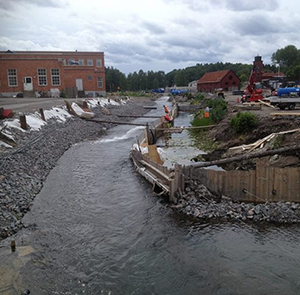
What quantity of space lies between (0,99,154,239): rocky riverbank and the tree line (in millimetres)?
78590

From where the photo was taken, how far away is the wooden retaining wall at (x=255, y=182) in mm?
12328

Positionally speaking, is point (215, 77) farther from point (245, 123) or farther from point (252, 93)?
point (245, 123)

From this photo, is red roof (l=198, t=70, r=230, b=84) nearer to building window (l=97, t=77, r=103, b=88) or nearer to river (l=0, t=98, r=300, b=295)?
building window (l=97, t=77, r=103, b=88)

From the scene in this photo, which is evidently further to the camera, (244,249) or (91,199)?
(91,199)

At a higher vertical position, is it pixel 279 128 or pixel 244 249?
pixel 279 128

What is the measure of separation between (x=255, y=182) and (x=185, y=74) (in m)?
156

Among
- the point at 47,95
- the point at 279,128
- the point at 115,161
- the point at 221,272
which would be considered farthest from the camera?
the point at 47,95

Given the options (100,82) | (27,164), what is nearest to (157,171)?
(27,164)

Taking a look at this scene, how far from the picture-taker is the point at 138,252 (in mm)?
→ 9531

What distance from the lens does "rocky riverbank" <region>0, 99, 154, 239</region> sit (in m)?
11.4

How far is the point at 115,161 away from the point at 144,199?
6.99 m

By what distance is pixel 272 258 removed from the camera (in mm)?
9156

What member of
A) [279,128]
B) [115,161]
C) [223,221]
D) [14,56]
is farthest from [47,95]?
[223,221]

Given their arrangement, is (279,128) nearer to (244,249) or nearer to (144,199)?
(144,199)
